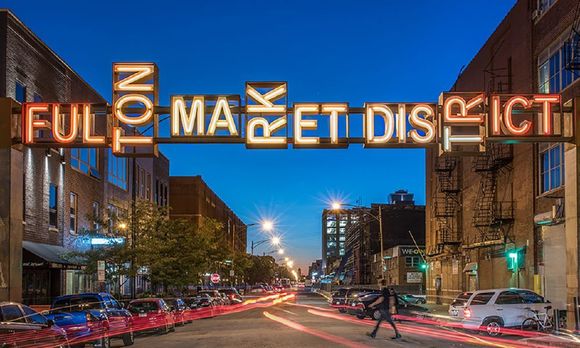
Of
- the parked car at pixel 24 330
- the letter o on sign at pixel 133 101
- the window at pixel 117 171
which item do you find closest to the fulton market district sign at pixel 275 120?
the letter o on sign at pixel 133 101

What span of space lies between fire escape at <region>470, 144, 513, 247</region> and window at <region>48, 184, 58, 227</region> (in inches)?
892

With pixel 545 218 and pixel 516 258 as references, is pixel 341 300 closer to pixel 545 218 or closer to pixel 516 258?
pixel 516 258

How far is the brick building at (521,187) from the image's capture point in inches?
1223

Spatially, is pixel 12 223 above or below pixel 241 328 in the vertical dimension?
above

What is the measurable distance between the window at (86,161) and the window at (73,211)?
1.64 meters

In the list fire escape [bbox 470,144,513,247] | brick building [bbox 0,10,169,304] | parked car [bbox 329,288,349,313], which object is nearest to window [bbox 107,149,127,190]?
brick building [bbox 0,10,169,304]

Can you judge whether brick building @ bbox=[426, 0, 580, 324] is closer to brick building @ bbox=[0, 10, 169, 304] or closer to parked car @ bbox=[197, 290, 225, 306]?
brick building @ bbox=[0, 10, 169, 304]

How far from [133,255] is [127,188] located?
64.7 ft

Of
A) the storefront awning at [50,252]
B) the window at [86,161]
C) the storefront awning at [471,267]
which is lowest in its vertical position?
the storefront awning at [471,267]

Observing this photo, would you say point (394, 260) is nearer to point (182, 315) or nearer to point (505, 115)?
point (182, 315)

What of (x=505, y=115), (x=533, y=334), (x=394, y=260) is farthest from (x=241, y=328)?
(x=394, y=260)

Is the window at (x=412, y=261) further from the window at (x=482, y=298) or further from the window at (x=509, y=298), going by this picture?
the window at (x=509, y=298)

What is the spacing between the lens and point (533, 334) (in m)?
23.8

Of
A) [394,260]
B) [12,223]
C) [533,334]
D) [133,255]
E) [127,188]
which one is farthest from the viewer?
[394,260]
